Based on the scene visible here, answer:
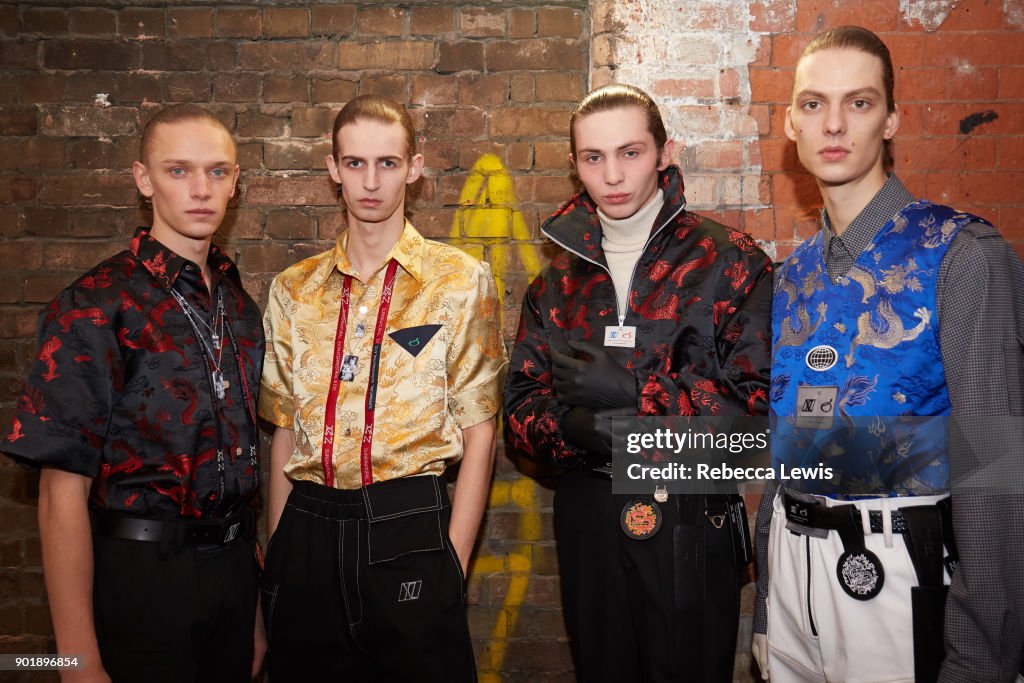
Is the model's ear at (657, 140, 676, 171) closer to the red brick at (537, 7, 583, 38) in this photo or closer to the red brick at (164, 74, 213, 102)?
the red brick at (537, 7, 583, 38)

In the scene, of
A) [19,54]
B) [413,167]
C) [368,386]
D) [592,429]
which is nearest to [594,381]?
[592,429]

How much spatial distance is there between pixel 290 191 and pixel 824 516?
6.76ft

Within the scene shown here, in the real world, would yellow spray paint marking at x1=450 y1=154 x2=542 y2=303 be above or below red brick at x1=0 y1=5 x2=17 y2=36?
below

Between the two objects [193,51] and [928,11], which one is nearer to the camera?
[928,11]

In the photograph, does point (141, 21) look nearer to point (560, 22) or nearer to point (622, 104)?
point (560, 22)

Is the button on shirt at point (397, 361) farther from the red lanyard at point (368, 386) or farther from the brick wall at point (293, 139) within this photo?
the brick wall at point (293, 139)

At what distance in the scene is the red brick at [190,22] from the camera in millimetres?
2750

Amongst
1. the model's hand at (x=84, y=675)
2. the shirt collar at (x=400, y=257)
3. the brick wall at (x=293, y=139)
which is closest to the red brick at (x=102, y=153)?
the brick wall at (x=293, y=139)

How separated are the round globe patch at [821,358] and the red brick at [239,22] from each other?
2179mm

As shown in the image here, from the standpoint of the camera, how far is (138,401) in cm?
200

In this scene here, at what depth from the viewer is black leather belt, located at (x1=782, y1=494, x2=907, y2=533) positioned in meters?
1.71

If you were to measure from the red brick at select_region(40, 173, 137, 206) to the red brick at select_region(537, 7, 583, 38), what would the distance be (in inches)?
62.4

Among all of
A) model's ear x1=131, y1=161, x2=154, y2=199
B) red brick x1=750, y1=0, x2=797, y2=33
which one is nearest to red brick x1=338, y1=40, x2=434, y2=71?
model's ear x1=131, y1=161, x2=154, y2=199

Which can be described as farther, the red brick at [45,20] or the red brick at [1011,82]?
the red brick at [45,20]
